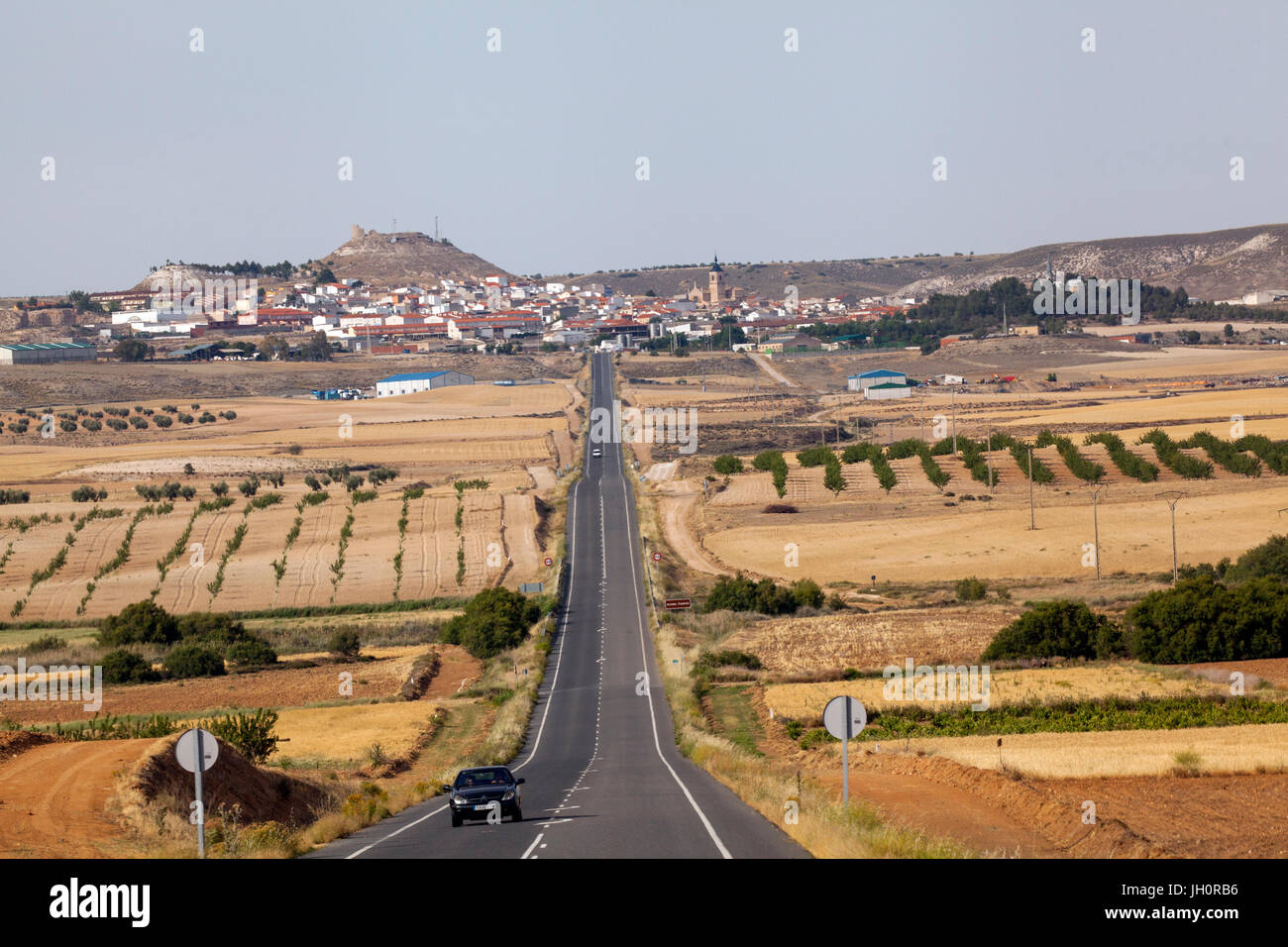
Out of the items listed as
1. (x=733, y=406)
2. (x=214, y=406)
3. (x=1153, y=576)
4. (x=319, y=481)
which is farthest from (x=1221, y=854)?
(x=214, y=406)

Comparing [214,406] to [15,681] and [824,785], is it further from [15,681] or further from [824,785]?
[824,785]

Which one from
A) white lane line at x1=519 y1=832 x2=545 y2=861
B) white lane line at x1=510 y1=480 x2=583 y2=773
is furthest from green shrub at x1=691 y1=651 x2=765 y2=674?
white lane line at x1=519 y1=832 x2=545 y2=861

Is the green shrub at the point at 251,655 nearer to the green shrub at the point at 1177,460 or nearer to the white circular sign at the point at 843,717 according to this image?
the white circular sign at the point at 843,717

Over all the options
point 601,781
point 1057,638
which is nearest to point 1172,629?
point 1057,638

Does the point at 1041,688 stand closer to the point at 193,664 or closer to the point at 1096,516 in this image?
the point at 193,664

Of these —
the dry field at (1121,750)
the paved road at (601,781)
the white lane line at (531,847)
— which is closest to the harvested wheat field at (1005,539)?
the paved road at (601,781)

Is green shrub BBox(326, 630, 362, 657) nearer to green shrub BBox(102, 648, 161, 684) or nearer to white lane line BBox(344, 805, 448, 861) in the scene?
green shrub BBox(102, 648, 161, 684)
